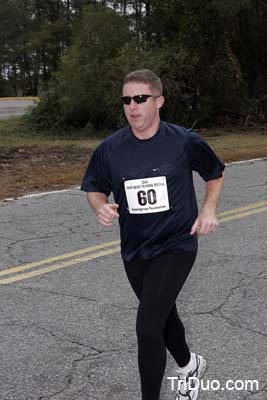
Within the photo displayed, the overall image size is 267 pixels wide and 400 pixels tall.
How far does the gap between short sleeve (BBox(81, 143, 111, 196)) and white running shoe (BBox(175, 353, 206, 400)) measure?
1.13 meters

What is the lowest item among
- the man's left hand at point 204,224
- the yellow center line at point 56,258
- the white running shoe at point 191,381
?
the yellow center line at point 56,258

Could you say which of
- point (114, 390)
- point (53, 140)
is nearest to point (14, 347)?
point (114, 390)

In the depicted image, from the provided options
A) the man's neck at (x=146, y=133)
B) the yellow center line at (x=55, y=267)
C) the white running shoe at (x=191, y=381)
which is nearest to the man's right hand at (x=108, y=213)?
the man's neck at (x=146, y=133)

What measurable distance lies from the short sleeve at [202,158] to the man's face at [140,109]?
26 cm

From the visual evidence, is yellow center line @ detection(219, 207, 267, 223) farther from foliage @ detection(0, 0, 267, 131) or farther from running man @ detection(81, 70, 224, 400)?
foliage @ detection(0, 0, 267, 131)

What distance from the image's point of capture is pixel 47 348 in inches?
159

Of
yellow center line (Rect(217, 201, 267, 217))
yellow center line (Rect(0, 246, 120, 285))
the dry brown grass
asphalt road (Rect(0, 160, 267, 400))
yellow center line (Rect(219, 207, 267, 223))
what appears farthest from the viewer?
the dry brown grass

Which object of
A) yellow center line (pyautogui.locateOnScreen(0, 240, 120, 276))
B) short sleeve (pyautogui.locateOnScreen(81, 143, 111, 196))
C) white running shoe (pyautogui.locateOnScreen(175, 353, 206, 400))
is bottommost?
yellow center line (pyautogui.locateOnScreen(0, 240, 120, 276))

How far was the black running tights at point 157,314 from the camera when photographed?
2945mm

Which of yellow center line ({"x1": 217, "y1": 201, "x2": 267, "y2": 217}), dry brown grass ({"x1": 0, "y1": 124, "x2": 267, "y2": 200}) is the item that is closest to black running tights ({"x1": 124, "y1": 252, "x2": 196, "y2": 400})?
yellow center line ({"x1": 217, "y1": 201, "x2": 267, "y2": 217})

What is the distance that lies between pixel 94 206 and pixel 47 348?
1.25 m

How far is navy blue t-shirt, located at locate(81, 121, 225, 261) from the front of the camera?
10.3ft

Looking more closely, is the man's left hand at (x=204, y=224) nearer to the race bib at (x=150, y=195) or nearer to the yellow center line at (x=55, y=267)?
the race bib at (x=150, y=195)

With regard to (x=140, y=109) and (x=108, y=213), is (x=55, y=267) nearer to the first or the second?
(x=108, y=213)
